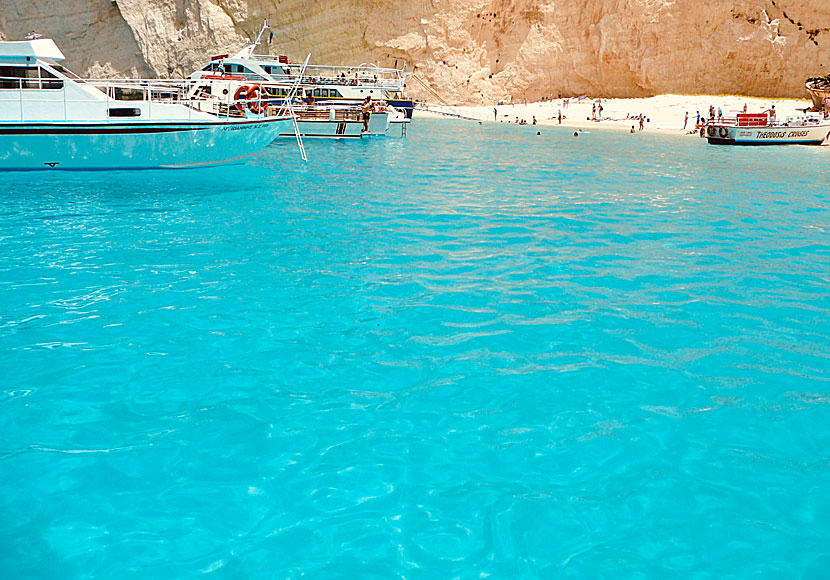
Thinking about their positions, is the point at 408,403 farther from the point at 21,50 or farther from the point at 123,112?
the point at 21,50

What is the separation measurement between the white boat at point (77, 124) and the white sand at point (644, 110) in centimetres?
3598

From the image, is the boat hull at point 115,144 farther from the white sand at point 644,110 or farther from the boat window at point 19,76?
the white sand at point 644,110

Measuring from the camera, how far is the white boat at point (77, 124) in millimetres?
17438

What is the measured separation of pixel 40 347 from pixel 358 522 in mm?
4181

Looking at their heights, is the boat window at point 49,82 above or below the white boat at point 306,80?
below

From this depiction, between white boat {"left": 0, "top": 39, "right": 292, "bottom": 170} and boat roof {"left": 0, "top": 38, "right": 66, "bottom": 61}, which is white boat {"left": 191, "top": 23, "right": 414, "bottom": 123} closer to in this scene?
white boat {"left": 0, "top": 39, "right": 292, "bottom": 170}

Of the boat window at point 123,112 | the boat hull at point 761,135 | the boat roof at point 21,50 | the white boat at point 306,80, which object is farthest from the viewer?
the white boat at point 306,80

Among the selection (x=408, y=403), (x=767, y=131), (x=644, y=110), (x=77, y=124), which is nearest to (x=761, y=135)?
(x=767, y=131)

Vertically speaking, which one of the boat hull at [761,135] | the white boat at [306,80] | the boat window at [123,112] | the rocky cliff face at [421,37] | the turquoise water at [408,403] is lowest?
the turquoise water at [408,403]

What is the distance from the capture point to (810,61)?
2078 inches

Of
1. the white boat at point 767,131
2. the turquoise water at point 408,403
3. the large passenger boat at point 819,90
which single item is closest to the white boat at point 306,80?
the white boat at point 767,131

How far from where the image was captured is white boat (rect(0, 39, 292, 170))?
17438 mm

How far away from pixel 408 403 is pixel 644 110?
177ft

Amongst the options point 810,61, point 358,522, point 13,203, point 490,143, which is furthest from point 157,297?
point 810,61
